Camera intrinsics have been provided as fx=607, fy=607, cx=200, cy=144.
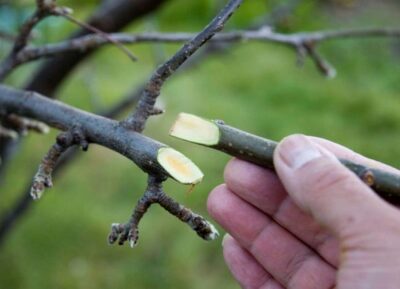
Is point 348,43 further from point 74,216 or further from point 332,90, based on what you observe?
point 74,216

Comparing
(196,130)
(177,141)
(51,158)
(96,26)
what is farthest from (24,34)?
(177,141)

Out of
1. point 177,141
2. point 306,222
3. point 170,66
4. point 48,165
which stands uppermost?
point 170,66

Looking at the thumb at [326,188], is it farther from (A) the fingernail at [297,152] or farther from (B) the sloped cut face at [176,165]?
(B) the sloped cut face at [176,165]

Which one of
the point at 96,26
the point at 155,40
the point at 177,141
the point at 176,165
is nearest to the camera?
the point at 176,165

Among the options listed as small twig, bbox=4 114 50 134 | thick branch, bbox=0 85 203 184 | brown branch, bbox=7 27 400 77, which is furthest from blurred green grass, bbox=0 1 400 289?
thick branch, bbox=0 85 203 184

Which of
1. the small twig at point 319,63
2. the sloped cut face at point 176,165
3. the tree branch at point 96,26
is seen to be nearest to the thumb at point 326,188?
the sloped cut face at point 176,165

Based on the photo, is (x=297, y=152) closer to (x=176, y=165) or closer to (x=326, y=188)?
(x=326, y=188)

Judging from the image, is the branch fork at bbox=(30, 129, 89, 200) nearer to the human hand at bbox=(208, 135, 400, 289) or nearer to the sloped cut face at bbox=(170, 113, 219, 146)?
the sloped cut face at bbox=(170, 113, 219, 146)
